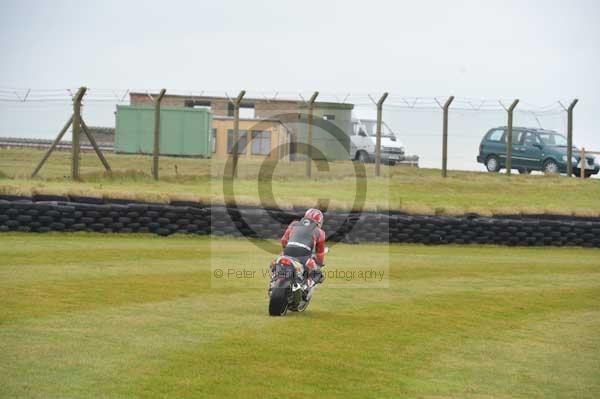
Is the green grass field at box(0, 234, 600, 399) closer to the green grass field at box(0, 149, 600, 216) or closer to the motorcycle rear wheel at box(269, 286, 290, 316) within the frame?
the motorcycle rear wheel at box(269, 286, 290, 316)

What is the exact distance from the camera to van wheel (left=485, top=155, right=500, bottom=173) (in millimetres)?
40281

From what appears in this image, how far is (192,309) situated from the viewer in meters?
13.9

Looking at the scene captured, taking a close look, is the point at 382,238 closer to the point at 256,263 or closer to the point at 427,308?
the point at 256,263

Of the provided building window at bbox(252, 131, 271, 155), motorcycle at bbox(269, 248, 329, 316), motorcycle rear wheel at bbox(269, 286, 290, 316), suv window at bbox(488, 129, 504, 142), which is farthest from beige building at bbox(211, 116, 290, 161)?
motorcycle rear wheel at bbox(269, 286, 290, 316)

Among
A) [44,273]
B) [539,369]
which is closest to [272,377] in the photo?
[539,369]

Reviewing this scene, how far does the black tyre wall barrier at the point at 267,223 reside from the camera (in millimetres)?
22766

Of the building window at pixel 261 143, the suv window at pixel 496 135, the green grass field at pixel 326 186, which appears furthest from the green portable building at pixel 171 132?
the suv window at pixel 496 135

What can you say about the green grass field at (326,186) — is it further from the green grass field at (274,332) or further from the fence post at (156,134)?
the green grass field at (274,332)

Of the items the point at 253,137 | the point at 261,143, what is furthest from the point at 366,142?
the point at 253,137

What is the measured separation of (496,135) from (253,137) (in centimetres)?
882

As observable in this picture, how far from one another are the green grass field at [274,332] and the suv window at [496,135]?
1855cm

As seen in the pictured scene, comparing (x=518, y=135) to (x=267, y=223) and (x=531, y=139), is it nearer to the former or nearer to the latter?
(x=531, y=139)

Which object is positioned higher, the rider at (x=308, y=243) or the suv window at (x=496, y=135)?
the suv window at (x=496, y=135)

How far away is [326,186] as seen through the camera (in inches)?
1231
